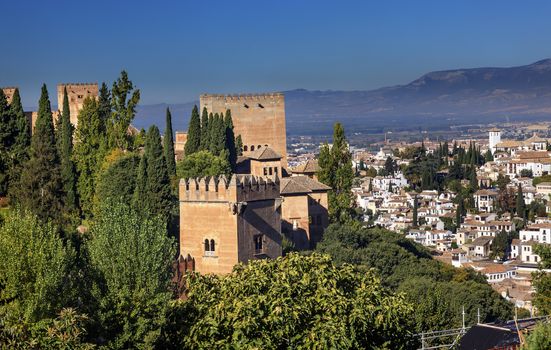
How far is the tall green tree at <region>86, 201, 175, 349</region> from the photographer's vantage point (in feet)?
69.5

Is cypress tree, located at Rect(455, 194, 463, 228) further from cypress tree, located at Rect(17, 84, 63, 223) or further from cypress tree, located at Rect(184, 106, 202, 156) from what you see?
cypress tree, located at Rect(17, 84, 63, 223)

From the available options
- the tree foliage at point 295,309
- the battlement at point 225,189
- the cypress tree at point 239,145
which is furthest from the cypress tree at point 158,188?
the tree foliage at point 295,309

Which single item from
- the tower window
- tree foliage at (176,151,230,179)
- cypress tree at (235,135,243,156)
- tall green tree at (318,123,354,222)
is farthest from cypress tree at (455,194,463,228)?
the tower window

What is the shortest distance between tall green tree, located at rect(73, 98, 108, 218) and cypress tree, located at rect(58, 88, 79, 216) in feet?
1.14

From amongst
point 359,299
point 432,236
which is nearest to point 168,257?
point 359,299

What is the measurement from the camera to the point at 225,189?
33.8m

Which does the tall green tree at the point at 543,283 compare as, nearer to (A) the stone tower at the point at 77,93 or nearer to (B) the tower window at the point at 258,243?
(B) the tower window at the point at 258,243

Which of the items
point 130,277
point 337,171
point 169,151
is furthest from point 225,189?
point 337,171

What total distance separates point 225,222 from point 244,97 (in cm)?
2803

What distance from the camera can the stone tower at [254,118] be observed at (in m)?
60.3

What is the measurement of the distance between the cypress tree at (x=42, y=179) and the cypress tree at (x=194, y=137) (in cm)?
908

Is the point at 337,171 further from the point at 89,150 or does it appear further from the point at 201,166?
the point at 89,150

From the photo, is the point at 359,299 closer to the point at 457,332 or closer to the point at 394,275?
the point at 457,332

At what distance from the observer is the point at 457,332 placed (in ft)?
99.2
